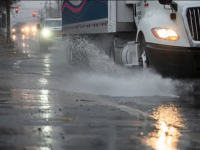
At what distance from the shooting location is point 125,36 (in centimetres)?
1227

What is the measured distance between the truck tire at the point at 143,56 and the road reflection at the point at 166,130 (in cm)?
201

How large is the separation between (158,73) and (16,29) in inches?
2455

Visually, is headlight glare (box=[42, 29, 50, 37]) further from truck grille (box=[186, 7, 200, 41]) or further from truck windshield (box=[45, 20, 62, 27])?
truck grille (box=[186, 7, 200, 41])

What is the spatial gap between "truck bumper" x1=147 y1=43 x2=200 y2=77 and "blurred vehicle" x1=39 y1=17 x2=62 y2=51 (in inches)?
789

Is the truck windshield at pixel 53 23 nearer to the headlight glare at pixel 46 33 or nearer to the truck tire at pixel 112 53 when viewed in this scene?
the headlight glare at pixel 46 33

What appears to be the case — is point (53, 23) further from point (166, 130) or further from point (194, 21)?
point (166, 130)

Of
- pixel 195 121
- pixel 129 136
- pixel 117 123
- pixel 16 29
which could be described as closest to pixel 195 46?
pixel 195 121

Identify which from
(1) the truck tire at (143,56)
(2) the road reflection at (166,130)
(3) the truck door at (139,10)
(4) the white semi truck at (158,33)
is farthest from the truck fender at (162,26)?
(2) the road reflection at (166,130)

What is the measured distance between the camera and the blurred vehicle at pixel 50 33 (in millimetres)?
28781

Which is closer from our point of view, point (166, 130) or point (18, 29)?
point (166, 130)

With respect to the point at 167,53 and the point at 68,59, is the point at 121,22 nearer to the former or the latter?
the point at 167,53

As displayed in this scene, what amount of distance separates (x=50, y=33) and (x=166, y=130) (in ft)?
78.0

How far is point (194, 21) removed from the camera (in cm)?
894

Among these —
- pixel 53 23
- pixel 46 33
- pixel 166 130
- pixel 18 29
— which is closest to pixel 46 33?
pixel 46 33
